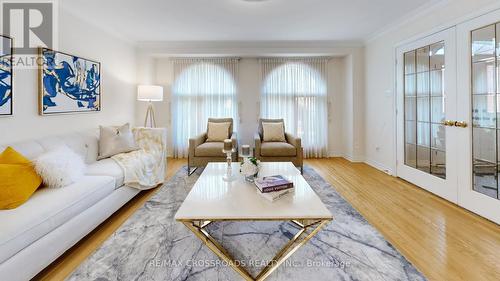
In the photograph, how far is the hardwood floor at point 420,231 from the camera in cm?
177

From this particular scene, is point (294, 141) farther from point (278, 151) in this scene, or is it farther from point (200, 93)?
point (200, 93)

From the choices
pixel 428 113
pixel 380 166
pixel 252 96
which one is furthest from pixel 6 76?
pixel 380 166

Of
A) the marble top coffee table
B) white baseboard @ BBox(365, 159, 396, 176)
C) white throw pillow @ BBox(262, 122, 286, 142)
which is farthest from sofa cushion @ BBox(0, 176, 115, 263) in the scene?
white baseboard @ BBox(365, 159, 396, 176)

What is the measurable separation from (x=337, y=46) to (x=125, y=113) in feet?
14.0

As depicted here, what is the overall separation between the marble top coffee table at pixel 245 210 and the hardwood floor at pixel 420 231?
0.81 meters

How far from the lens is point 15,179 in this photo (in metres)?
1.83

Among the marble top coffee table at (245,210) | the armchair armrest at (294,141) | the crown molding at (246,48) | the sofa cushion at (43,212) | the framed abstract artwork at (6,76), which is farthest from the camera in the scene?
the crown molding at (246,48)

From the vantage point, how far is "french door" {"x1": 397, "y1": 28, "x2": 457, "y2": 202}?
300 centimetres

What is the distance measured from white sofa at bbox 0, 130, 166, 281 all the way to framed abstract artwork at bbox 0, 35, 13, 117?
37 cm

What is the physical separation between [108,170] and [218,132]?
2.27 m

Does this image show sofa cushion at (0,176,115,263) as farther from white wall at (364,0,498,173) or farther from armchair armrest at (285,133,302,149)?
white wall at (364,0,498,173)

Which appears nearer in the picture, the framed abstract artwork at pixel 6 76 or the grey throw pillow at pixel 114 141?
the framed abstract artwork at pixel 6 76

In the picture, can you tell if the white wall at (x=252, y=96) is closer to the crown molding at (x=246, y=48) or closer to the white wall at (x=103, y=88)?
the crown molding at (x=246, y=48)

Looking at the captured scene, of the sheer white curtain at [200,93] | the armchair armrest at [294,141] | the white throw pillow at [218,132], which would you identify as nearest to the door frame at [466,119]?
the armchair armrest at [294,141]
